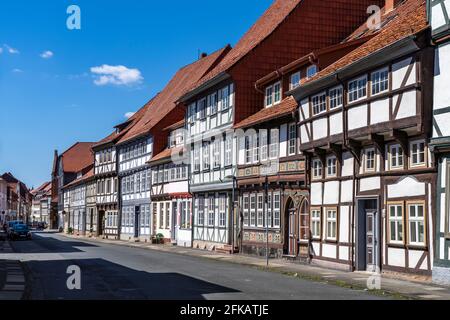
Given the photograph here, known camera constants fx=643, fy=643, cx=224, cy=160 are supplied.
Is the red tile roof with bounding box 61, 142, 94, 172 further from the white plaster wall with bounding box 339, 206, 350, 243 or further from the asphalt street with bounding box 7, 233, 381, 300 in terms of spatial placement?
the white plaster wall with bounding box 339, 206, 350, 243

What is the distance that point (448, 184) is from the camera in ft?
56.9

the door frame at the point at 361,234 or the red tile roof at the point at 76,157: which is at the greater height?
the red tile roof at the point at 76,157

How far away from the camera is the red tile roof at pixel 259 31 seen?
34750 mm

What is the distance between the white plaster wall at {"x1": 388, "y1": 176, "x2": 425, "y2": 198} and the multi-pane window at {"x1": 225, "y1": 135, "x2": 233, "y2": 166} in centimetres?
1500

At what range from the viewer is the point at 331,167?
79.2ft

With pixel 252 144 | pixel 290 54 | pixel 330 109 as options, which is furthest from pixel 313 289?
pixel 290 54

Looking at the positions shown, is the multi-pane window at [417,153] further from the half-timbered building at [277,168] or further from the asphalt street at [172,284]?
the half-timbered building at [277,168]

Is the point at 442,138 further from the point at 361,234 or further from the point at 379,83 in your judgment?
the point at 361,234

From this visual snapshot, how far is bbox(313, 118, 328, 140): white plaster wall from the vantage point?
23.7m

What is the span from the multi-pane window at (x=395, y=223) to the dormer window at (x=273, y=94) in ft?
40.5

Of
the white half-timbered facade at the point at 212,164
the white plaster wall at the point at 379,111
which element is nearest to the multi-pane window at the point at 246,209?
the white half-timbered facade at the point at 212,164

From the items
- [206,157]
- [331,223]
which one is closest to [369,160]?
[331,223]
